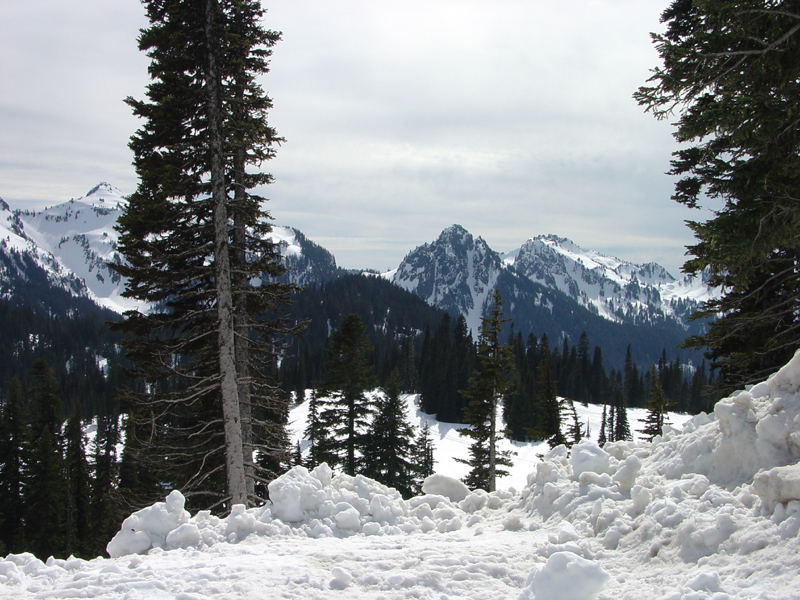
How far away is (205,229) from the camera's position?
10.6 meters

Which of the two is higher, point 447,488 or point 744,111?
point 744,111

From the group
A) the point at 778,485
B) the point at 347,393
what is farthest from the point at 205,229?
the point at 347,393

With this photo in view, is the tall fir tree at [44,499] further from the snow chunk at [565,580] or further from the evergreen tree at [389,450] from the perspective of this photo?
the snow chunk at [565,580]

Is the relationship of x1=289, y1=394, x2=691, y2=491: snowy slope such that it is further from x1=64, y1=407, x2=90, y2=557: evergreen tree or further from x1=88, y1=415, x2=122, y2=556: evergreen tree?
x1=64, y1=407, x2=90, y2=557: evergreen tree

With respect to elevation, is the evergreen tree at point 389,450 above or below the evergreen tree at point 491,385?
below

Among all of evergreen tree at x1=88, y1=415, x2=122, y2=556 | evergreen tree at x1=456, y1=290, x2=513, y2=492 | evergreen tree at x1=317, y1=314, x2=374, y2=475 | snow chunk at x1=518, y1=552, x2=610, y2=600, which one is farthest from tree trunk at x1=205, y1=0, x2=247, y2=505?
evergreen tree at x1=88, y1=415, x2=122, y2=556

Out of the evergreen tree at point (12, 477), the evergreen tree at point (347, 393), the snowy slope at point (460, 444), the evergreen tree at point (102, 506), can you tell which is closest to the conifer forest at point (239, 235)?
the evergreen tree at point (347, 393)

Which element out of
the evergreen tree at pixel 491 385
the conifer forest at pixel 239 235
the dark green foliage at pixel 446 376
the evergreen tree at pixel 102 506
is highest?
the conifer forest at pixel 239 235

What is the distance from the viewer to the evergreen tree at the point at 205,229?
9.95m

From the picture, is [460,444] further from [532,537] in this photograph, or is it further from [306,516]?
[532,537]

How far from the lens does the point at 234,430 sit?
9906mm

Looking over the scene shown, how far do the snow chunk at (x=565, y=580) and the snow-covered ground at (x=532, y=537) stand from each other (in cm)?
1

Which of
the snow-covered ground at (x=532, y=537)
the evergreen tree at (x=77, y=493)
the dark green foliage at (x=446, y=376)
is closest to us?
the snow-covered ground at (x=532, y=537)

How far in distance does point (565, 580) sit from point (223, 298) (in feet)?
27.5
